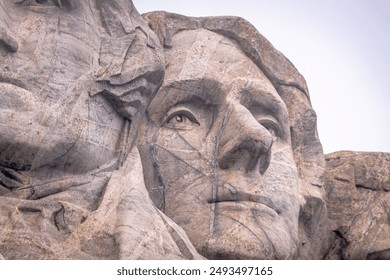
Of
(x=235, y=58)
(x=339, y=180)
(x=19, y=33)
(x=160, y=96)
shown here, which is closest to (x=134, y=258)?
(x=19, y=33)

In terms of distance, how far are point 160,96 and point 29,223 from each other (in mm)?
2459

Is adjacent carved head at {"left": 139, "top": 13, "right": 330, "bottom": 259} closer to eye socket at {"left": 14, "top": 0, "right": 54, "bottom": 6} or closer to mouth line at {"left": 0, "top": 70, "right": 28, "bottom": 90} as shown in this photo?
eye socket at {"left": 14, "top": 0, "right": 54, "bottom": 6}

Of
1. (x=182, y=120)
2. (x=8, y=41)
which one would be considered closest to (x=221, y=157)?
(x=182, y=120)

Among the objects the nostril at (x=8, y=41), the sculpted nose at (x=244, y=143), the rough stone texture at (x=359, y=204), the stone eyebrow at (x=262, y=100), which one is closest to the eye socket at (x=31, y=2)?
the nostril at (x=8, y=41)

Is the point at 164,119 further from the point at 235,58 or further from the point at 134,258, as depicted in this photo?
the point at 134,258

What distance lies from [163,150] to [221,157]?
50 cm

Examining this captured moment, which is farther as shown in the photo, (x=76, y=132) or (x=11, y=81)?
(x=76, y=132)

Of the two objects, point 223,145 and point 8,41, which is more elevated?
point 8,41

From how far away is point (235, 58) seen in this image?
9398 mm

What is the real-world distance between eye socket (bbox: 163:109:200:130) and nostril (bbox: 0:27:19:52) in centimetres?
194

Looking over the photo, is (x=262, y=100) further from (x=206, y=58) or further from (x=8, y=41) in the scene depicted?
(x=8, y=41)

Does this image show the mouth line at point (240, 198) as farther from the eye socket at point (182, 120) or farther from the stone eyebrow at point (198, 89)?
the stone eyebrow at point (198, 89)

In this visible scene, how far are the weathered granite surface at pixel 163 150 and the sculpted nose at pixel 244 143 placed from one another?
1 cm

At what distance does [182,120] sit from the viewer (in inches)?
351
